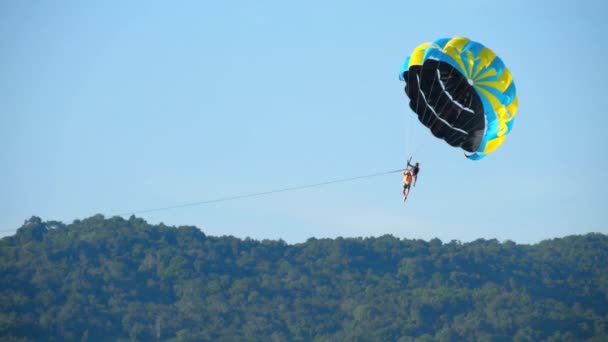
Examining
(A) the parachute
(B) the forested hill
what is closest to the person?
(A) the parachute

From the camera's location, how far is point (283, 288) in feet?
381

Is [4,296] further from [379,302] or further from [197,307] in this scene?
[379,302]

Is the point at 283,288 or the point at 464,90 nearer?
the point at 464,90

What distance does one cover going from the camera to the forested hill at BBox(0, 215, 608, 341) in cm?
10350

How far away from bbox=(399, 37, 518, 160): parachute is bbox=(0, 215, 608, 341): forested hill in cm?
5819

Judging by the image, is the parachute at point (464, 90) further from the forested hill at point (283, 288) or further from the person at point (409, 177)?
the forested hill at point (283, 288)

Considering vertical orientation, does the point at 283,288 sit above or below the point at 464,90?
above

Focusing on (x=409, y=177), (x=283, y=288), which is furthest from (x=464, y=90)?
(x=283, y=288)

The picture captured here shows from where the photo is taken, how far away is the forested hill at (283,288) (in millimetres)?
103500

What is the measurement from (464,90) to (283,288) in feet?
243

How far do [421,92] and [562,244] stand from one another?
97205mm

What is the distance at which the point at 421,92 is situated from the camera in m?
44.6

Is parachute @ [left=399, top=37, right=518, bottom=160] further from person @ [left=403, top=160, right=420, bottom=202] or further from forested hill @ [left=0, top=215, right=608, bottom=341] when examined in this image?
forested hill @ [left=0, top=215, right=608, bottom=341]

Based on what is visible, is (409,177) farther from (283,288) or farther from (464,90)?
(283,288)
